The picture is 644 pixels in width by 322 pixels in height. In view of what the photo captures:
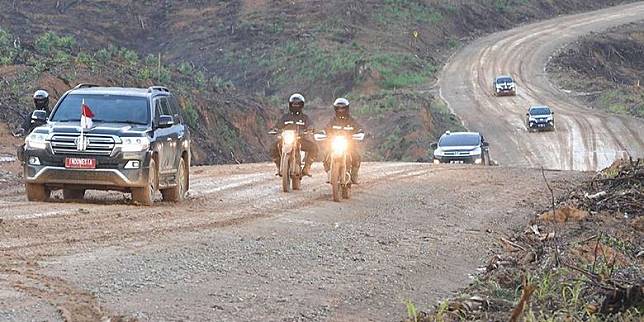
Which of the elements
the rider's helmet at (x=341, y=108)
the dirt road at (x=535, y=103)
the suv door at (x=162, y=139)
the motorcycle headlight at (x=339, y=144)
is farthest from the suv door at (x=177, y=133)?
the dirt road at (x=535, y=103)

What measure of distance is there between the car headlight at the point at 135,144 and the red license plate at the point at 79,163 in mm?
478

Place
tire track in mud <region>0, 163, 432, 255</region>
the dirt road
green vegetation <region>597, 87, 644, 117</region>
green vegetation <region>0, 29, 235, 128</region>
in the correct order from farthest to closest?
green vegetation <region>597, 87, 644, 117</region>
the dirt road
green vegetation <region>0, 29, 235, 128</region>
tire track in mud <region>0, 163, 432, 255</region>

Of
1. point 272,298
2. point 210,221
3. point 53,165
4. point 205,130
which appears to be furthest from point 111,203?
point 205,130

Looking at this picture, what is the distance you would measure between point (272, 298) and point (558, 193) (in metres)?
14.9

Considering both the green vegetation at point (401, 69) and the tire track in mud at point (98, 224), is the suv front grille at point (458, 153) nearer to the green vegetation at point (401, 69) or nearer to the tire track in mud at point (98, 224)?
the tire track in mud at point (98, 224)

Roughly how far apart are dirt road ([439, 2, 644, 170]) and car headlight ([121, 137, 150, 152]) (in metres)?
34.6

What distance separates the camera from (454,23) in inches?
3875

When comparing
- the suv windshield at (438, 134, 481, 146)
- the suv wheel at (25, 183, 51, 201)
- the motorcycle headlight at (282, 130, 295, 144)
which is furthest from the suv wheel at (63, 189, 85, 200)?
the suv windshield at (438, 134, 481, 146)

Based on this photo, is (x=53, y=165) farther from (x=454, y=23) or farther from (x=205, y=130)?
(x=454, y=23)

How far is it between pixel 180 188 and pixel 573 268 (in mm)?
9939

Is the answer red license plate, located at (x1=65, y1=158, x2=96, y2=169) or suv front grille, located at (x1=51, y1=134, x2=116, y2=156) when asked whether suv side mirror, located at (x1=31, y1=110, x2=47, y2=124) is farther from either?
red license plate, located at (x1=65, y1=158, x2=96, y2=169)

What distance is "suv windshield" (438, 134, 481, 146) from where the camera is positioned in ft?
127

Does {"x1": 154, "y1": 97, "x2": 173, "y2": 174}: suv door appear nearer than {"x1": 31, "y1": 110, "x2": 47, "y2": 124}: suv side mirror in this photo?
No

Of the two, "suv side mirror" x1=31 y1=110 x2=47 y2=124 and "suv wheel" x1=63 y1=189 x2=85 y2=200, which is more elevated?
"suv side mirror" x1=31 y1=110 x2=47 y2=124
